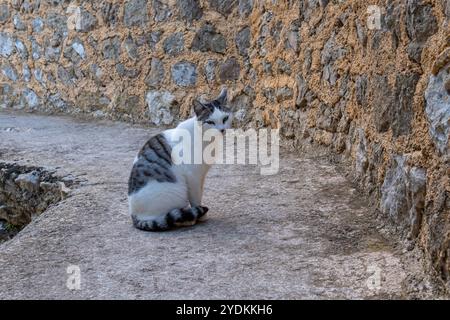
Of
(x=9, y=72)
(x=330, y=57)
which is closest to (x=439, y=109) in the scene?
(x=330, y=57)

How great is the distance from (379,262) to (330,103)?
1.92 meters

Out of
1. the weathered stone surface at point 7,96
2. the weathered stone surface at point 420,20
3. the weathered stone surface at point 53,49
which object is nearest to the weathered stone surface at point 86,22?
the weathered stone surface at point 53,49

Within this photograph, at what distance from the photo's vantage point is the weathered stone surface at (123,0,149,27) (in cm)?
662

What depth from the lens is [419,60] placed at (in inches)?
113

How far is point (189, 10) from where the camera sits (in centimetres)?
620

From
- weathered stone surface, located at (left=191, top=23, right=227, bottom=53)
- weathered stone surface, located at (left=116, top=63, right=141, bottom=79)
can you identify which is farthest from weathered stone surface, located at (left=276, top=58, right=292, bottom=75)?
weathered stone surface, located at (left=116, top=63, right=141, bottom=79)

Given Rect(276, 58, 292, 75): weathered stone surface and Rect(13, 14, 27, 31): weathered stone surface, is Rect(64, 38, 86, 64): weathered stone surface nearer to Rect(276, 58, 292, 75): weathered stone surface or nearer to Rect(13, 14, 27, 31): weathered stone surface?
Rect(13, 14, 27, 31): weathered stone surface

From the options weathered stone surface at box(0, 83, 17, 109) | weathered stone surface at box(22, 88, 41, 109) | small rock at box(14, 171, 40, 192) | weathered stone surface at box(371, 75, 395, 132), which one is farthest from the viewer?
weathered stone surface at box(0, 83, 17, 109)

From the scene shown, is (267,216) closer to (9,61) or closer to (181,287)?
(181,287)

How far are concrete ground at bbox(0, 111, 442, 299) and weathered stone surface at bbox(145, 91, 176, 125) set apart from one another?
5.85 ft

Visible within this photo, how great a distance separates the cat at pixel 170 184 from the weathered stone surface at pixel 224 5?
2.57 metres

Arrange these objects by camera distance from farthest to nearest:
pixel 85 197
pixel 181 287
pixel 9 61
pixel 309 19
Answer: pixel 9 61 → pixel 309 19 → pixel 85 197 → pixel 181 287

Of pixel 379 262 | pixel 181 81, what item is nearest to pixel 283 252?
pixel 379 262

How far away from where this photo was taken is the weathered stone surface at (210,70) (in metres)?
6.08
